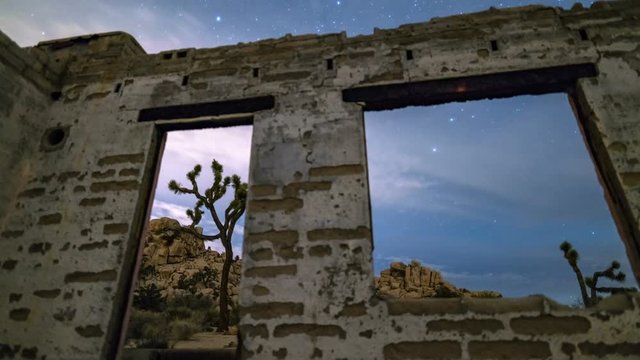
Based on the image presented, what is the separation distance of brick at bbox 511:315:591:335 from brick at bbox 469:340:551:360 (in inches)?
3.4

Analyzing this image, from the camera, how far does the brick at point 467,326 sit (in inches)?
97.0

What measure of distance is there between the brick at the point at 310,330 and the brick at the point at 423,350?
0.37 metres

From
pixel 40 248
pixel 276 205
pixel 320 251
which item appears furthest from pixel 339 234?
pixel 40 248

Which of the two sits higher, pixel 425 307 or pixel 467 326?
pixel 425 307

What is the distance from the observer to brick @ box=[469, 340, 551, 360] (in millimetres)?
2371

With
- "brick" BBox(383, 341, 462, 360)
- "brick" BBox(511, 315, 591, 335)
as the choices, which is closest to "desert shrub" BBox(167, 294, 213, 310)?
"brick" BBox(383, 341, 462, 360)

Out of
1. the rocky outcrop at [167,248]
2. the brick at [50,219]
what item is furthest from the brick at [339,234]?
the rocky outcrop at [167,248]

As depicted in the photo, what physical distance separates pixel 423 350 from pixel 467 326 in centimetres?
38

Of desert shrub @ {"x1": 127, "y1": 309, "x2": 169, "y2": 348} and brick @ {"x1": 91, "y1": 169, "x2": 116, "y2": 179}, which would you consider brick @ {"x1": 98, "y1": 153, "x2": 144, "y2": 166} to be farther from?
desert shrub @ {"x1": 127, "y1": 309, "x2": 169, "y2": 348}

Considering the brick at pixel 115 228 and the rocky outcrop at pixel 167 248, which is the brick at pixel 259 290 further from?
the rocky outcrop at pixel 167 248

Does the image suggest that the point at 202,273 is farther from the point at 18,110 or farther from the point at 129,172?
the point at 129,172

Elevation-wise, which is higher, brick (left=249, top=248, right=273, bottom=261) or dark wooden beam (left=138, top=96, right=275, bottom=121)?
dark wooden beam (left=138, top=96, right=275, bottom=121)

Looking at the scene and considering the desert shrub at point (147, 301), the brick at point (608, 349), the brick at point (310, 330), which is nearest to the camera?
the brick at point (608, 349)

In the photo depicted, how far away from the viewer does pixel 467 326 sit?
248cm
